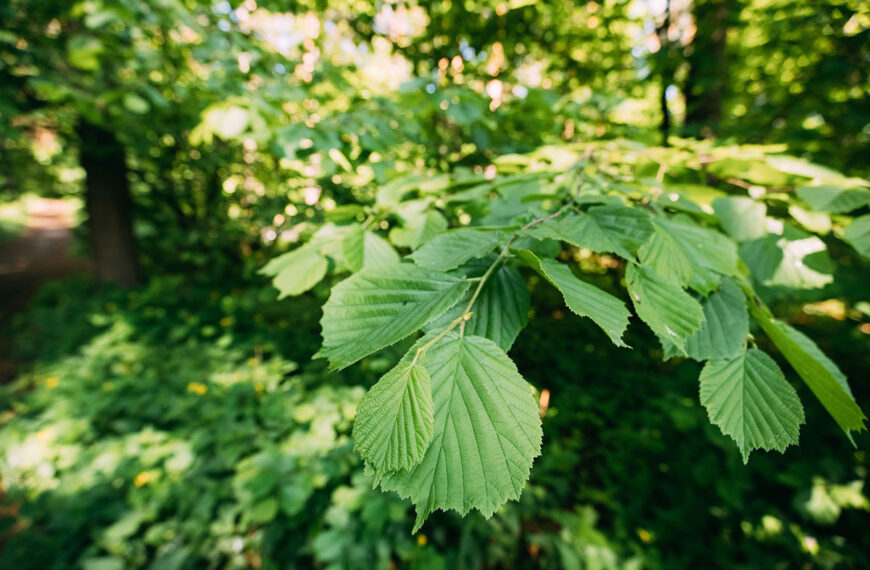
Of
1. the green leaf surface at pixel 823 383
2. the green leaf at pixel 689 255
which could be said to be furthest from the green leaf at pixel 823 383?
the green leaf at pixel 689 255

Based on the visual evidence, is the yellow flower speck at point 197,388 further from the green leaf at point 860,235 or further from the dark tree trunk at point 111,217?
the dark tree trunk at point 111,217

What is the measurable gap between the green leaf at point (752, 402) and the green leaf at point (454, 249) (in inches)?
19.3

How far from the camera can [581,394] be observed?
8.73 ft

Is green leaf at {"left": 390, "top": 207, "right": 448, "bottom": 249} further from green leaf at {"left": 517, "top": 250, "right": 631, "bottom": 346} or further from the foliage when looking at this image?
green leaf at {"left": 517, "top": 250, "right": 631, "bottom": 346}

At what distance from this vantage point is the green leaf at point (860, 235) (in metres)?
0.99

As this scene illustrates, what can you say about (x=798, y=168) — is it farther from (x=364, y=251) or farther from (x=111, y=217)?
(x=111, y=217)

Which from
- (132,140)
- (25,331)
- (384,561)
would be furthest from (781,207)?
(25,331)

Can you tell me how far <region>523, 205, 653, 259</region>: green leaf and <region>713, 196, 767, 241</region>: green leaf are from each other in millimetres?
595

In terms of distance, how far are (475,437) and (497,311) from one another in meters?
0.25

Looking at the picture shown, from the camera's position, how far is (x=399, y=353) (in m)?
2.18

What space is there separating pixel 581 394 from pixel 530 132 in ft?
6.64

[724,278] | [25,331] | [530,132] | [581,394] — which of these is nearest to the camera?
[724,278]

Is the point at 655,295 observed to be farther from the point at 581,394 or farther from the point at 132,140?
the point at 132,140

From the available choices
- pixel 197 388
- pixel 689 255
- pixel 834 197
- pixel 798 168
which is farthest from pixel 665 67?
pixel 197 388
